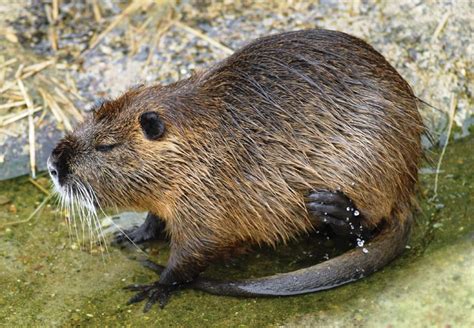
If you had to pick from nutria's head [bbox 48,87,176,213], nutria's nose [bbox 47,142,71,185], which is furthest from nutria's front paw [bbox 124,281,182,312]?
nutria's nose [bbox 47,142,71,185]

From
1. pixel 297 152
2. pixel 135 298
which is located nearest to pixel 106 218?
pixel 135 298

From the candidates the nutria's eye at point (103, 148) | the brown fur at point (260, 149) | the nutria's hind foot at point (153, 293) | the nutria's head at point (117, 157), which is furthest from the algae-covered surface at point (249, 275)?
the nutria's eye at point (103, 148)

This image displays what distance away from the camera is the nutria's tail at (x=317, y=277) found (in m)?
3.41

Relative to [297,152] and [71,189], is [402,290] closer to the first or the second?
[297,152]

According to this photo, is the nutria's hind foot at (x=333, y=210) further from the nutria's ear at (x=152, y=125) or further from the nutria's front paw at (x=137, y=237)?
the nutria's front paw at (x=137, y=237)

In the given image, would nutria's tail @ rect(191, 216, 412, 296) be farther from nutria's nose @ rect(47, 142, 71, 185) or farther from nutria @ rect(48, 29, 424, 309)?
nutria's nose @ rect(47, 142, 71, 185)

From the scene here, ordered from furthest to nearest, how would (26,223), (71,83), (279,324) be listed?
(71,83) → (26,223) → (279,324)

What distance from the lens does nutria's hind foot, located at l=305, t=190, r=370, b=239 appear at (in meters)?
3.51

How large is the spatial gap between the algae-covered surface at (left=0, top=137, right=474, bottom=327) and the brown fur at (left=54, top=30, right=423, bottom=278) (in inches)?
8.5

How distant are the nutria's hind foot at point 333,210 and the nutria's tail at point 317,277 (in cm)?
11

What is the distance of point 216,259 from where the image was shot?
3574mm

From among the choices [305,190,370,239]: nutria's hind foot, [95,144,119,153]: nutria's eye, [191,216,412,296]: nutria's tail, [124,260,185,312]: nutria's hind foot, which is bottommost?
[124,260,185,312]: nutria's hind foot

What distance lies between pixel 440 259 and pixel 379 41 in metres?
1.54

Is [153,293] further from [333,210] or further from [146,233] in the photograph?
[333,210]
